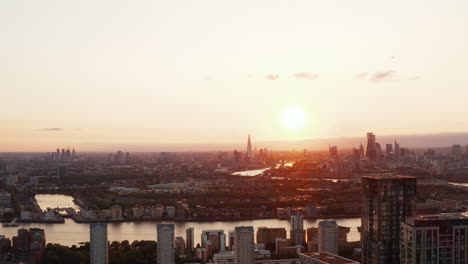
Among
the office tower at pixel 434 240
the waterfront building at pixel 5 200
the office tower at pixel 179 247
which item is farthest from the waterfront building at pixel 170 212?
the office tower at pixel 434 240

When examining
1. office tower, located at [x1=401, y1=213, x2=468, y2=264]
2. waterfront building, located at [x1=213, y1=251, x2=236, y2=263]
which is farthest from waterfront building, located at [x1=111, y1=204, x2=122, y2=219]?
office tower, located at [x1=401, y1=213, x2=468, y2=264]

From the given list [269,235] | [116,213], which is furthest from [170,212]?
[269,235]

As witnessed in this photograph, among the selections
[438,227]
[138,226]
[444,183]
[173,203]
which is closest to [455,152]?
[444,183]

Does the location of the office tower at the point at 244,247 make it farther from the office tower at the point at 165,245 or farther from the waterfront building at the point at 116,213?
the waterfront building at the point at 116,213

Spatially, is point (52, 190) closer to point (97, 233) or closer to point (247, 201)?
point (247, 201)

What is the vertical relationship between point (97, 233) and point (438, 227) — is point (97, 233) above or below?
below

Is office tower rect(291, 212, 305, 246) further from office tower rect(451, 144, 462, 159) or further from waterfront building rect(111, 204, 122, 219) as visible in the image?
office tower rect(451, 144, 462, 159)
